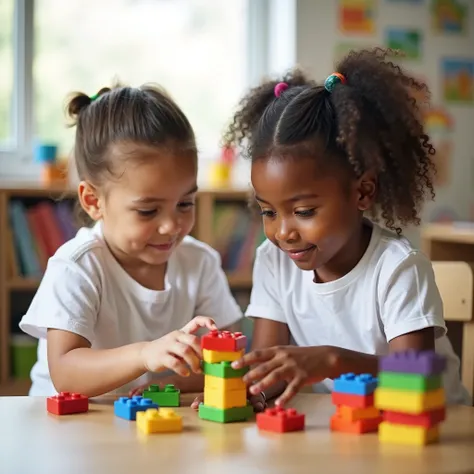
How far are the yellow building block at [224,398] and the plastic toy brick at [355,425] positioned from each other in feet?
0.44

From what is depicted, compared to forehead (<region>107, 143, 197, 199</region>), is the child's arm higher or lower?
lower

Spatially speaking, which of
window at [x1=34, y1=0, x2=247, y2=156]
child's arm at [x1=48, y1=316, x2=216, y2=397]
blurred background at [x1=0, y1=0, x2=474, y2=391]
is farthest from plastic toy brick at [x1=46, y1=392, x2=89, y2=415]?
window at [x1=34, y1=0, x2=247, y2=156]

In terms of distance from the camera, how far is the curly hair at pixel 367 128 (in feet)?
4.54

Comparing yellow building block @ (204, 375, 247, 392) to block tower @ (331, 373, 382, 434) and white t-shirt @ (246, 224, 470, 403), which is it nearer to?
block tower @ (331, 373, 382, 434)

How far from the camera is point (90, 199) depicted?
1724 mm

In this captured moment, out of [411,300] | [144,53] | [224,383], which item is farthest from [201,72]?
[224,383]

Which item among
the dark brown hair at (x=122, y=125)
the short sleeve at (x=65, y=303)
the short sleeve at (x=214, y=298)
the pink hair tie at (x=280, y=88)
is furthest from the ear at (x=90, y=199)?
the pink hair tie at (x=280, y=88)

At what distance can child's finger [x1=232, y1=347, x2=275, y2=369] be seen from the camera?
113cm

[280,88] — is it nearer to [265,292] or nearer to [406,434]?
[265,292]

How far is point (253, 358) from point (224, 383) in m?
0.05

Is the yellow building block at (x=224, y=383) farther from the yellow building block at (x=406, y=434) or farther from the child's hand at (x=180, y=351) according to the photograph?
the yellow building block at (x=406, y=434)

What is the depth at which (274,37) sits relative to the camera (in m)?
3.99

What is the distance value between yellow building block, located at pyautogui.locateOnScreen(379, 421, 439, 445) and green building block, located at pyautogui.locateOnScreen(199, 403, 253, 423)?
0.67 feet

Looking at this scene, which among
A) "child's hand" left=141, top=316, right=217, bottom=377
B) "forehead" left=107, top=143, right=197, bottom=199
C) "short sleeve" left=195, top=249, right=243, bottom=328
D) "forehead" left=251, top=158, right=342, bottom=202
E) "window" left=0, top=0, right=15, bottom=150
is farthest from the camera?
"window" left=0, top=0, right=15, bottom=150
